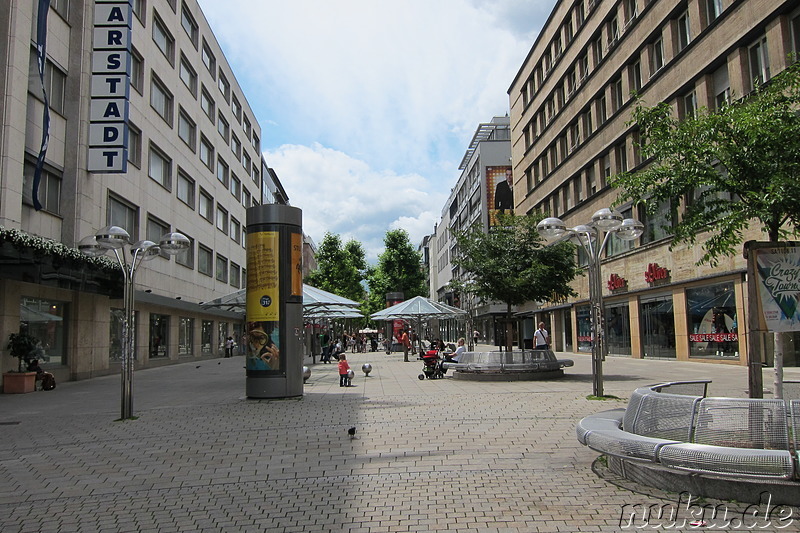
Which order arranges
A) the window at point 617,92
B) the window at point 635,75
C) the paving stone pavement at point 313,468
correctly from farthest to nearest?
1. the window at point 617,92
2. the window at point 635,75
3. the paving stone pavement at point 313,468

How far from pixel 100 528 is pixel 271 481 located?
69.0 inches

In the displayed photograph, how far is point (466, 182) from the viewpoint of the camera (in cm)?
7194

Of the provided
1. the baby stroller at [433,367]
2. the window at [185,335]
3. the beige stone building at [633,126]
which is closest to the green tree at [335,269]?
the beige stone building at [633,126]

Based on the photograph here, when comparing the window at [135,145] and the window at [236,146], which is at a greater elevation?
the window at [236,146]

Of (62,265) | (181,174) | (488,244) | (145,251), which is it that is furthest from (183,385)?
(181,174)

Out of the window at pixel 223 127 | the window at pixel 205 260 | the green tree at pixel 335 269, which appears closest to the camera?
the window at pixel 205 260

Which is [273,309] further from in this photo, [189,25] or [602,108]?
[189,25]

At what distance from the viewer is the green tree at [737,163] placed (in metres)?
7.32

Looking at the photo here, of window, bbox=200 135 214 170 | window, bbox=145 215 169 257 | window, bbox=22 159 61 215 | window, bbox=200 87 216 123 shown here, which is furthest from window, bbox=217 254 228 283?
window, bbox=22 159 61 215

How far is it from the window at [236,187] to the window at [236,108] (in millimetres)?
4885

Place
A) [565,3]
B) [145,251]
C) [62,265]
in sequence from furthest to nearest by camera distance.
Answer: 1. [565,3]
2. [62,265]
3. [145,251]

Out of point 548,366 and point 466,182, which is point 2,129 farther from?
point 466,182

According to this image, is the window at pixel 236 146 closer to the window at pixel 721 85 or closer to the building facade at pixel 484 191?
the building facade at pixel 484 191

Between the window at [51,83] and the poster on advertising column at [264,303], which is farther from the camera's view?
the window at [51,83]
